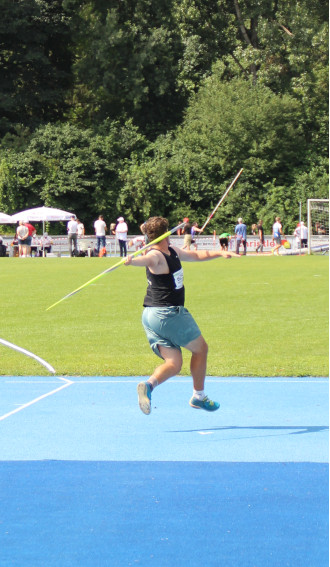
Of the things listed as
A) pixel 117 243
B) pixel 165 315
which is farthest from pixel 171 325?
pixel 117 243

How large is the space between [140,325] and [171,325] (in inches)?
337

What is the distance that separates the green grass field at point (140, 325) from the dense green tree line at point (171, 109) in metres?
24.0

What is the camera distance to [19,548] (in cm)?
482

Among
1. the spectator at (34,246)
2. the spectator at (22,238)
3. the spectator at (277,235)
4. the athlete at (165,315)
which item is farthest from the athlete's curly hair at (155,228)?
the spectator at (34,246)

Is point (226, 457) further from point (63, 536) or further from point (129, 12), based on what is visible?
point (129, 12)

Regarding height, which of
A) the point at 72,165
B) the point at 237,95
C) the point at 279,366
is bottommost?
the point at 279,366

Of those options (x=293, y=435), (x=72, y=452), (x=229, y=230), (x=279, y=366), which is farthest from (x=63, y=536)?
(x=229, y=230)

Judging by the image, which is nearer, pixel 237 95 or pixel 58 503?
pixel 58 503

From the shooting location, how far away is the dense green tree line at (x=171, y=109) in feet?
169

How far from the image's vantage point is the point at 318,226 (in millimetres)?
45188

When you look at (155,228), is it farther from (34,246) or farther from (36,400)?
(34,246)

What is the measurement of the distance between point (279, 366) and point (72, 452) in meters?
5.40

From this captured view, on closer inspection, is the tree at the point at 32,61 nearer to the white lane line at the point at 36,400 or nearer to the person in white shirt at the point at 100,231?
the person in white shirt at the point at 100,231

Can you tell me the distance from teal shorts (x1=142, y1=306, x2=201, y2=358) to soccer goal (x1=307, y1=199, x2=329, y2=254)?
3456 centimetres
